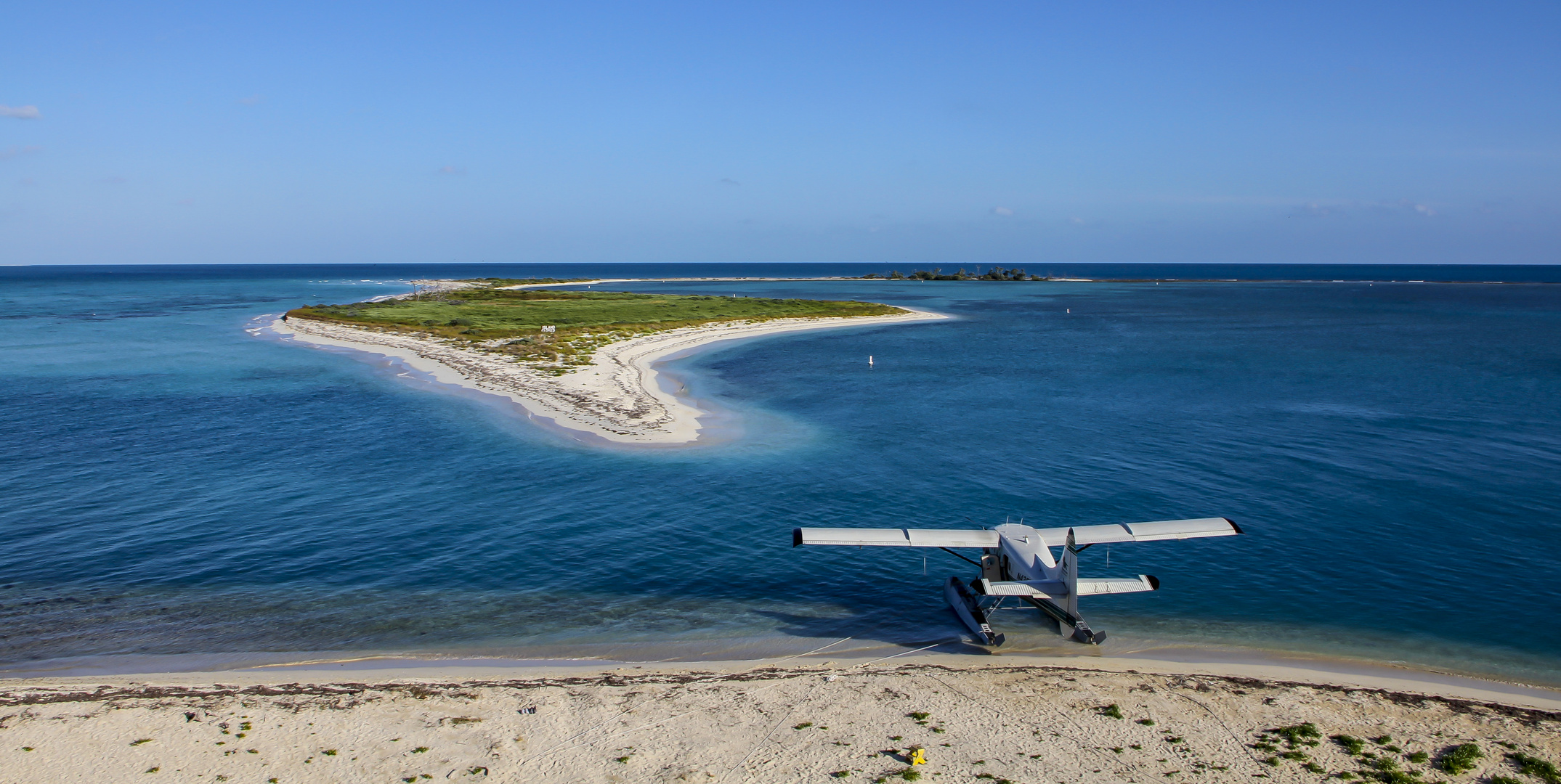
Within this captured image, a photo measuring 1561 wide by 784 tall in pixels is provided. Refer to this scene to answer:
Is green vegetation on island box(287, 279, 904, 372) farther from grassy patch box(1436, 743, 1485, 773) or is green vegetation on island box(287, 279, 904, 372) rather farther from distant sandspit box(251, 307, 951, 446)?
grassy patch box(1436, 743, 1485, 773)

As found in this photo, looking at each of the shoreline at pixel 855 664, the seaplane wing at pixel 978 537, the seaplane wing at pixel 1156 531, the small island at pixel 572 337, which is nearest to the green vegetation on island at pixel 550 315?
the small island at pixel 572 337

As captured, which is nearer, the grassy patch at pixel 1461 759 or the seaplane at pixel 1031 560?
the grassy patch at pixel 1461 759

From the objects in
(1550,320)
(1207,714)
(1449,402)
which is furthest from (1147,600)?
(1550,320)

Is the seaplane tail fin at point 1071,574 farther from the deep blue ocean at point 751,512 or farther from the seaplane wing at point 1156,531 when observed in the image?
the deep blue ocean at point 751,512

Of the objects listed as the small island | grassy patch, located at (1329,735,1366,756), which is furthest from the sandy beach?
the small island

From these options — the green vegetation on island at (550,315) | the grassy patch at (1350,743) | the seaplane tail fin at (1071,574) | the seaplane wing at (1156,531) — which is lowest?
the grassy patch at (1350,743)

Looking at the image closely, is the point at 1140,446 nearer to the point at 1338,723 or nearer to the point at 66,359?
the point at 1338,723

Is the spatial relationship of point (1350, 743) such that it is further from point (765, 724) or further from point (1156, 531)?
point (765, 724)

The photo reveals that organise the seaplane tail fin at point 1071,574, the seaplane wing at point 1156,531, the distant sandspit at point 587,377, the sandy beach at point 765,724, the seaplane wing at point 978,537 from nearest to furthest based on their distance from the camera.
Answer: the sandy beach at point 765,724 < the seaplane tail fin at point 1071,574 < the seaplane wing at point 978,537 < the seaplane wing at point 1156,531 < the distant sandspit at point 587,377
